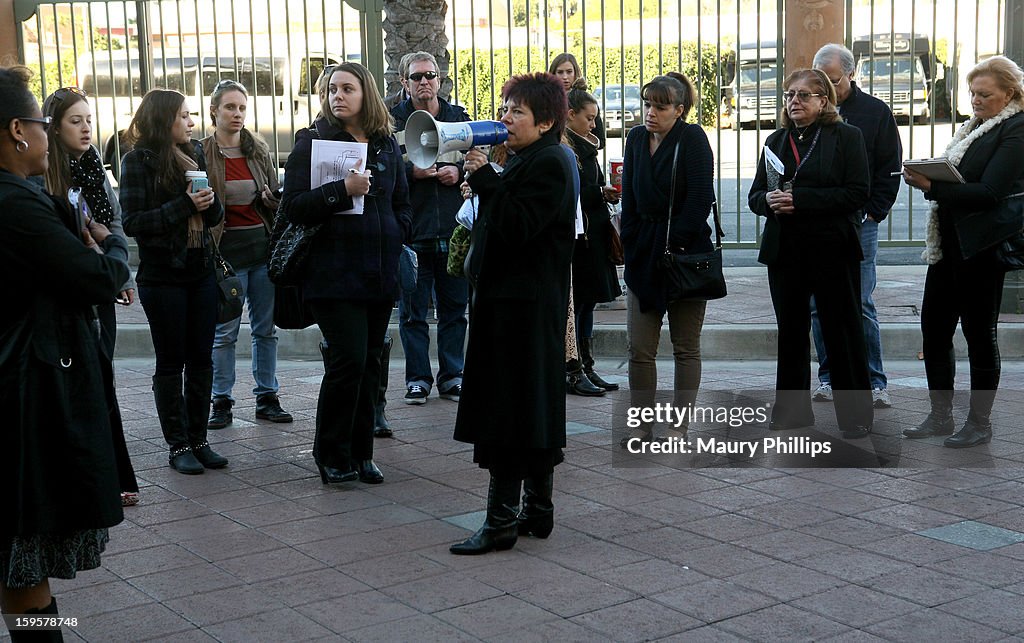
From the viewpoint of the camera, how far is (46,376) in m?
3.55

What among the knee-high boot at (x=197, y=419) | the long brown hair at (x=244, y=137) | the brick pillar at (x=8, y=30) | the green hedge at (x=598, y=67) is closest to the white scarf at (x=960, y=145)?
the long brown hair at (x=244, y=137)

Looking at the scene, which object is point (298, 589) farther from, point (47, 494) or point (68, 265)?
point (68, 265)

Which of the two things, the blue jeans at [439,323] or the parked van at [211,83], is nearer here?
the blue jeans at [439,323]

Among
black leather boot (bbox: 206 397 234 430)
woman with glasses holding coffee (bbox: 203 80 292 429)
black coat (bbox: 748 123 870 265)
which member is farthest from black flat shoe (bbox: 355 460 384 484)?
black coat (bbox: 748 123 870 265)

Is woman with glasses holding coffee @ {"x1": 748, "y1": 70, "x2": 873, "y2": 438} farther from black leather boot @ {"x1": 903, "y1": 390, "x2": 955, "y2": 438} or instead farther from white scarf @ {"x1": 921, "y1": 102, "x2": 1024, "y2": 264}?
white scarf @ {"x1": 921, "y1": 102, "x2": 1024, "y2": 264}

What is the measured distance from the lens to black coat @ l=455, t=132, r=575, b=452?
4969mm

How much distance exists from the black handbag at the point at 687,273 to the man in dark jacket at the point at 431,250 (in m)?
1.87

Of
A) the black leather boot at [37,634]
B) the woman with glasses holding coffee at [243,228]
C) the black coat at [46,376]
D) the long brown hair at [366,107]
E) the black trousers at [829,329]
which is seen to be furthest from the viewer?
the woman with glasses holding coffee at [243,228]

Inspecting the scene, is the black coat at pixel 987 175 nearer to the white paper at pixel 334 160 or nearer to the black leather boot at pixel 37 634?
the white paper at pixel 334 160

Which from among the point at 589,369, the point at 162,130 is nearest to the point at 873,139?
the point at 589,369

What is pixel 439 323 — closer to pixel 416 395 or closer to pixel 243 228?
pixel 416 395

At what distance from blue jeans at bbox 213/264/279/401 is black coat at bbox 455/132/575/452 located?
9.19 feet

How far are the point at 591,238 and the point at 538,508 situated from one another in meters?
3.21

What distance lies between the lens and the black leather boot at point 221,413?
7.46m
